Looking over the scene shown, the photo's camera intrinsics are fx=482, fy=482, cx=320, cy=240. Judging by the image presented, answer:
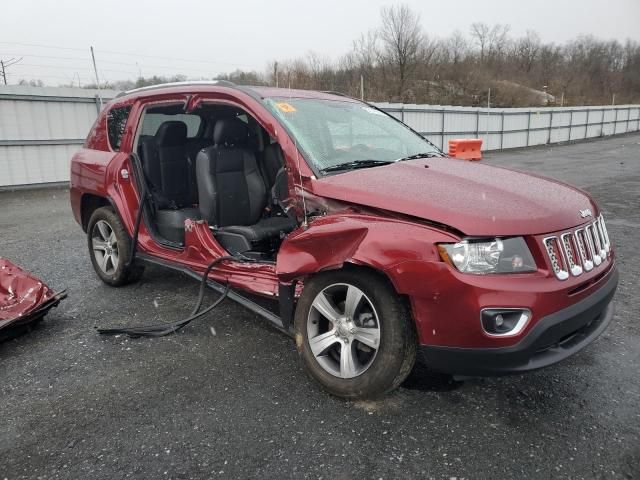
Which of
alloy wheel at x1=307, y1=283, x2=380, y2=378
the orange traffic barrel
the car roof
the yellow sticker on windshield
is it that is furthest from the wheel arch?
the orange traffic barrel

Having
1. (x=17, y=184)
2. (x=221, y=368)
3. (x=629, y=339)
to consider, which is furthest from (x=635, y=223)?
(x=17, y=184)

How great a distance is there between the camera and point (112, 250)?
477 cm

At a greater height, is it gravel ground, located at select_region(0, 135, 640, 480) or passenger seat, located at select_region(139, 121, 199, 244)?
passenger seat, located at select_region(139, 121, 199, 244)

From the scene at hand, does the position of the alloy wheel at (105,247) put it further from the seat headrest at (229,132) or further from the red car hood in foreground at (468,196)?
the red car hood in foreground at (468,196)

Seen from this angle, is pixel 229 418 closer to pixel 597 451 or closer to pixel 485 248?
pixel 485 248

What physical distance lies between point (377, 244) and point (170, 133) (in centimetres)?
306

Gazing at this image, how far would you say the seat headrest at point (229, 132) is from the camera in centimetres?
421

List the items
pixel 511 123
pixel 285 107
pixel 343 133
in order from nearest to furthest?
pixel 285 107
pixel 343 133
pixel 511 123

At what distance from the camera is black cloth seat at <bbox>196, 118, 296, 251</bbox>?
4145mm

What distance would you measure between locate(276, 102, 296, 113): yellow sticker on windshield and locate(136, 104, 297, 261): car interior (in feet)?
1.63

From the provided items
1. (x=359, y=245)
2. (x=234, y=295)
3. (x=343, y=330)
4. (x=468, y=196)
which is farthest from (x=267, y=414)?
(x=468, y=196)

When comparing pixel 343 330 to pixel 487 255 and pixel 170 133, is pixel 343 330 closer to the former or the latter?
pixel 487 255

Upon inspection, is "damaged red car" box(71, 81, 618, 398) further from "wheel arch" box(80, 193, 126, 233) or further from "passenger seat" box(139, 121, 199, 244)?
"wheel arch" box(80, 193, 126, 233)

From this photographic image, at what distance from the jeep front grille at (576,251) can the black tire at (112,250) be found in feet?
12.1
